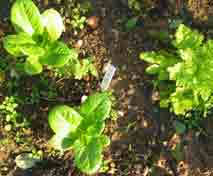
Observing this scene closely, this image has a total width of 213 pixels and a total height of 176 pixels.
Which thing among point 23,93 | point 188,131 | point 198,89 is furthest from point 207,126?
point 23,93

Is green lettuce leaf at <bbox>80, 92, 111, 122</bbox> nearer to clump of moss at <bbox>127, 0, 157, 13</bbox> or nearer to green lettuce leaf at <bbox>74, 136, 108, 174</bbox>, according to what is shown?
green lettuce leaf at <bbox>74, 136, 108, 174</bbox>

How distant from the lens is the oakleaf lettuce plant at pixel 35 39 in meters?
2.84

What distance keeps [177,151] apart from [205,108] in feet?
1.09

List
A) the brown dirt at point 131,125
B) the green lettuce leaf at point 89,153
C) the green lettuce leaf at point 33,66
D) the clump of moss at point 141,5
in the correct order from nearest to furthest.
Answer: the green lettuce leaf at point 89,153
the green lettuce leaf at point 33,66
the brown dirt at point 131,125
the clump of moss at point 141,5

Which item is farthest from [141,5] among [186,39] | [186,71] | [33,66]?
[33,66]

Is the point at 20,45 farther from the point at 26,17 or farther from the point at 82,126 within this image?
the point at 82,126

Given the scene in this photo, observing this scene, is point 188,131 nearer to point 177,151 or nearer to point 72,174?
point 177,151

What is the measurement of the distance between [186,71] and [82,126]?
65 centimetres

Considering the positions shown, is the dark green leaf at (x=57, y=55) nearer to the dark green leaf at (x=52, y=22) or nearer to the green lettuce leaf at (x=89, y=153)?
the dark green leaf at (x=52, y=22)

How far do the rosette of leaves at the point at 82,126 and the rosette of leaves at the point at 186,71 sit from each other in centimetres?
39

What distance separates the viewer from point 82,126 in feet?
9.55

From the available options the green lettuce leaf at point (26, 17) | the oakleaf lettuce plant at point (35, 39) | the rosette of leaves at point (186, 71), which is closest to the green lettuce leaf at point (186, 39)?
the rosette of leaves at point (186, 71)

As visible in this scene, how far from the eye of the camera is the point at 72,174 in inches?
122

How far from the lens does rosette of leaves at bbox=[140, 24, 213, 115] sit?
9.52 feet
